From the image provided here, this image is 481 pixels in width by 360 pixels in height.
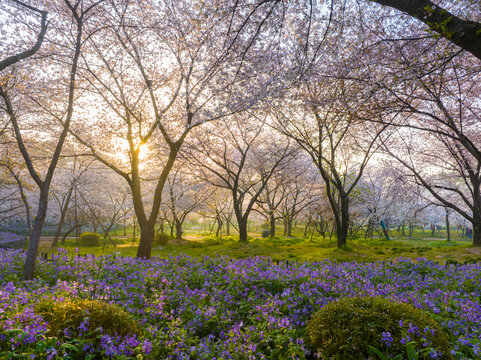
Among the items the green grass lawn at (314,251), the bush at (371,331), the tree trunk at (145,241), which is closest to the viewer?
the bush at (371,331)

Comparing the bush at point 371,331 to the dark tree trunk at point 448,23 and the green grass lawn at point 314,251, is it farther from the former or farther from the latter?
the green grass lawn at point 314,251

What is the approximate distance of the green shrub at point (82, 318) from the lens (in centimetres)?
352

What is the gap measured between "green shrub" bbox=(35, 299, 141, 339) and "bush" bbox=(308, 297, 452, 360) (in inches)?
104

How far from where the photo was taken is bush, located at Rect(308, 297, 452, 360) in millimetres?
3418

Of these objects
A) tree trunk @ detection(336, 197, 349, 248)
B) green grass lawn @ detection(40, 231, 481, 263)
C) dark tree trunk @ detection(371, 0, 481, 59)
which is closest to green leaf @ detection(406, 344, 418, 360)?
dark tree trunk @ detection(371, 0, 481, 59)

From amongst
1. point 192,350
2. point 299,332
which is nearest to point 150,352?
point 192,350

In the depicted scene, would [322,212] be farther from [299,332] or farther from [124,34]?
[299,332]

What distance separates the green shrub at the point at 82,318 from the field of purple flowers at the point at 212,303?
9cm

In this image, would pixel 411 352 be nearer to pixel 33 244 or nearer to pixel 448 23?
pixel 448 23

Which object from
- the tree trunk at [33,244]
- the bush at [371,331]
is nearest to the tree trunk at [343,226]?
the bush at [371,331]

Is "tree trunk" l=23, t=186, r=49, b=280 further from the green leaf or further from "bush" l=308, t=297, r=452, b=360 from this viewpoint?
the green leaf

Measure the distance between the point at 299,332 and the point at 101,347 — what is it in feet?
9.24

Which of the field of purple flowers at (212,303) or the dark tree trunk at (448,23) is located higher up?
the dark tree trunk at (448,23)

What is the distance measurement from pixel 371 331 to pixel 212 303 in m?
2.82
